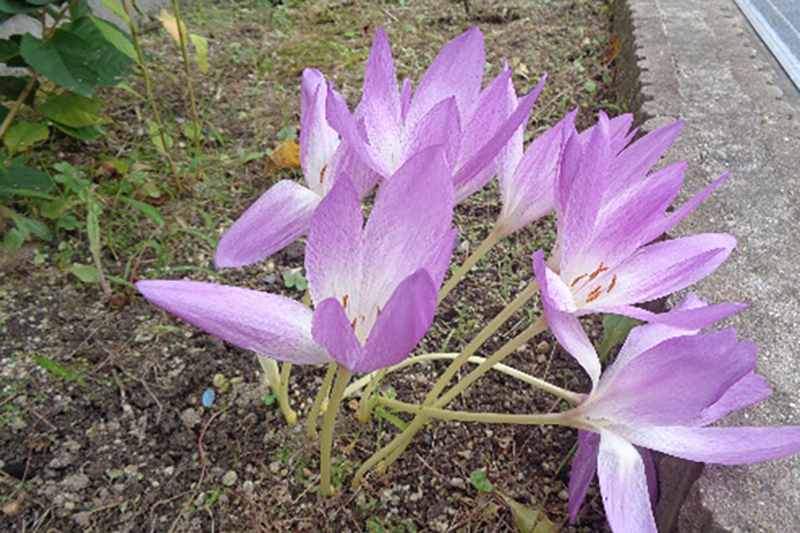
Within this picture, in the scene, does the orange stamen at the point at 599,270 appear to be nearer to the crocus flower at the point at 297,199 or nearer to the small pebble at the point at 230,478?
the crocus flower at the point at 297,199

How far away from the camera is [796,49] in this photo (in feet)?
7.75

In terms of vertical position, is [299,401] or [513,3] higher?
[513,3]

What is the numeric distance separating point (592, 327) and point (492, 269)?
0.29 metres

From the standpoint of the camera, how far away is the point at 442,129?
67 cm

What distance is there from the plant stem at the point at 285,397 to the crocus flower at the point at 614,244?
596 mm

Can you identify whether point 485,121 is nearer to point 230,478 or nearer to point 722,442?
point 722,442

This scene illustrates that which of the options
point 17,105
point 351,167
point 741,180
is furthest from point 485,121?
point 17,105

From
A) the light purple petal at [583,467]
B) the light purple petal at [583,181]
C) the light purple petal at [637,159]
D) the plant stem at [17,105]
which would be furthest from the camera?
the plant stem at [17,105]

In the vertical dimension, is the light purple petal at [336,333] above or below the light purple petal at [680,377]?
above

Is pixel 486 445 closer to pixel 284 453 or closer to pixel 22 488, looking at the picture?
pixel 284 453

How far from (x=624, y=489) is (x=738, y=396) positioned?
21 centimetres

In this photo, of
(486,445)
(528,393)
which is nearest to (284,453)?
(486,445)

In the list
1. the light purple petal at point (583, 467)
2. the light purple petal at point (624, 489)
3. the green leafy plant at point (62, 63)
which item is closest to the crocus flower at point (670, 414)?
the light purple petal at point (624, 489)

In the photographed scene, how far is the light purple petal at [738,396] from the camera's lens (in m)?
0.76
